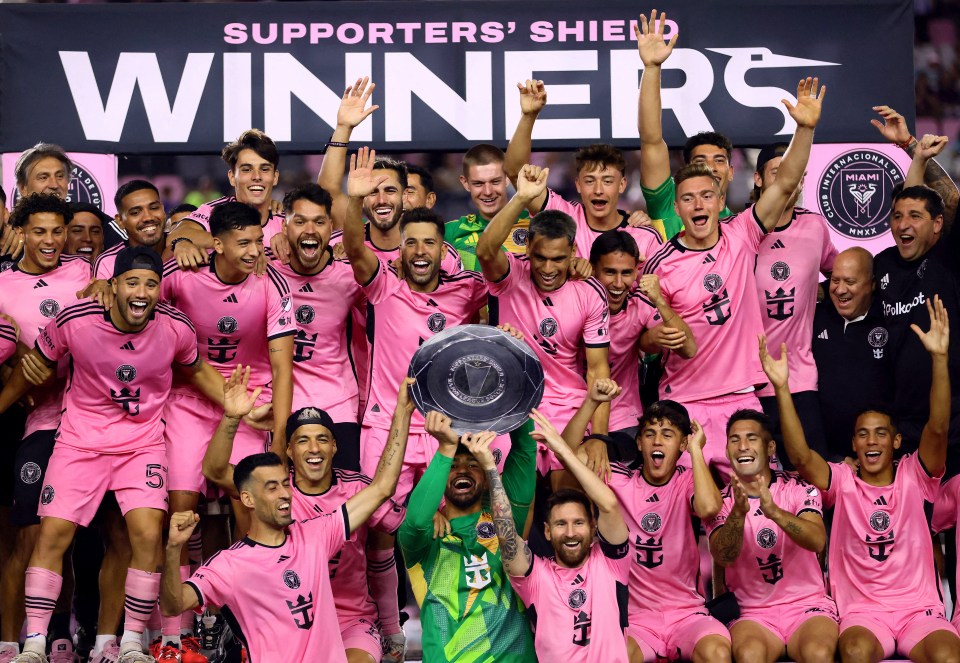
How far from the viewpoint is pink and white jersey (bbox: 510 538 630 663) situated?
6102 millimetres

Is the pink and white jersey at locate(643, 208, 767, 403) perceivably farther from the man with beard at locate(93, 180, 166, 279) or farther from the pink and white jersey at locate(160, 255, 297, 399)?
the man with beard at locate(93, 180, 166, 279)

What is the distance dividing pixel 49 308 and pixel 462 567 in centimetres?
233

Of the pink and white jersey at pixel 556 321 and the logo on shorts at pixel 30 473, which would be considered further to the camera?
the pink and white jersey at pixel 556 321

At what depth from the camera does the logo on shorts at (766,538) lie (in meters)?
6.79

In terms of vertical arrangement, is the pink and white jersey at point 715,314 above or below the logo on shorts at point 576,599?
above

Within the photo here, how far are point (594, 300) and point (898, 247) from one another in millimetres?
1631

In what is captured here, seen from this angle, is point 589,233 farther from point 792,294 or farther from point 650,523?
point 650,523

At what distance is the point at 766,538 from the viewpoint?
6.79 metres

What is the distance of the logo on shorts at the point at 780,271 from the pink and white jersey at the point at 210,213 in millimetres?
2434

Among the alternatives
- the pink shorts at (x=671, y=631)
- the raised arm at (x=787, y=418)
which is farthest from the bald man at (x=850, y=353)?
the pink shorts at (x=671, y=631)

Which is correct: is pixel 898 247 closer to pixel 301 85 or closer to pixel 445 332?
pixel 445 332

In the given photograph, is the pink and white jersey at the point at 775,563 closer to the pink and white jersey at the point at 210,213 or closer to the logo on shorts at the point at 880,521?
the logo on shorts at the point at 880,521

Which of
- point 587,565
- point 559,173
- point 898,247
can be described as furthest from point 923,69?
point 587,565

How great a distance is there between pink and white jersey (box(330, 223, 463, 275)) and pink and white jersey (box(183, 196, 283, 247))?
286mm
